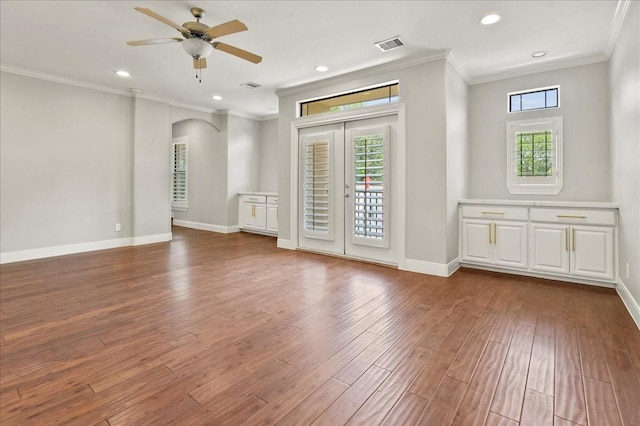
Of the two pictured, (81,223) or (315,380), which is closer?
(315,380)

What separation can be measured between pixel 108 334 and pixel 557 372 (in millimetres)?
3031

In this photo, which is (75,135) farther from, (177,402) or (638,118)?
(638,118)

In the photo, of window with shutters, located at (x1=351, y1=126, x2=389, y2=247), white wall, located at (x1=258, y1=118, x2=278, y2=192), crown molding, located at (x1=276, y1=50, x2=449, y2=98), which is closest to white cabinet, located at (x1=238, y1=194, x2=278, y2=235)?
white wall, located at (x1=258, y1=118, x2=278, y2=192)

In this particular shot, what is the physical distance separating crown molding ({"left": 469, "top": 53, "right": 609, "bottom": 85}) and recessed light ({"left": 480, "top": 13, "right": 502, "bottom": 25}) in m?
1.52

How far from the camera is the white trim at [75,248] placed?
4707mm

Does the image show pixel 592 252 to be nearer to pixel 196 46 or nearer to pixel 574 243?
pixel 574 243

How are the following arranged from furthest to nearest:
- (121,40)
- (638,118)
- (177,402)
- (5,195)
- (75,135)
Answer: (75,135), (5,195), (121,40), (638,118), (177,402)

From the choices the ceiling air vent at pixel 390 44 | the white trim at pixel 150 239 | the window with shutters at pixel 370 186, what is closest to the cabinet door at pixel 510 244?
the window with shutters at pixel 370 186

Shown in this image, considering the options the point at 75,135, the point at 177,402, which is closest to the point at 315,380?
the point at 177,402

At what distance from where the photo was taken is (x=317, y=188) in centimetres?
527

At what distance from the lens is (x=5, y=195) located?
4609 mm

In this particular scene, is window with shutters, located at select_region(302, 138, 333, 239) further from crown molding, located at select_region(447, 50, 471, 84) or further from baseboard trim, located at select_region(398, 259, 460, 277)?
crown molding, located at select_region(447, 50, 471, 84)

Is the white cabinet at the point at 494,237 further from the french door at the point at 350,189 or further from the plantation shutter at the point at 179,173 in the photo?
the plantation shutter at the point at 179,173

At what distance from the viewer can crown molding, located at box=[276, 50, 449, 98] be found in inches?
159
